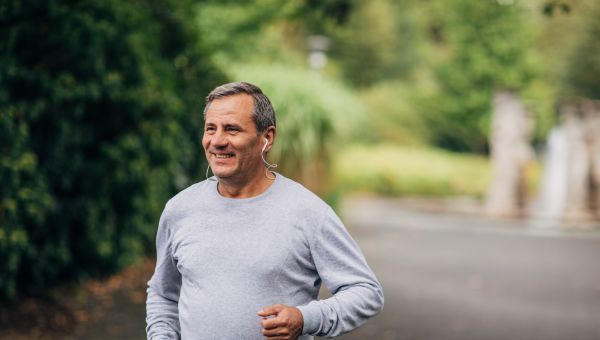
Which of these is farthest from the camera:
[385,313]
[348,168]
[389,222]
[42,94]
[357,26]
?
[357,26]

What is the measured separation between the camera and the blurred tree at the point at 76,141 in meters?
5.76

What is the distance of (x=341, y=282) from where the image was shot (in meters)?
2.22

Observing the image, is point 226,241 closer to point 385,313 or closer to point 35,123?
point 35,123

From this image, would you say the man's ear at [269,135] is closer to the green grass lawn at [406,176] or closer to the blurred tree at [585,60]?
the green grass lawn at [406,176]

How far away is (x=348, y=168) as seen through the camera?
30.0m

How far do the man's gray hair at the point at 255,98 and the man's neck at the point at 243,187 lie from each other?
0.52 ft

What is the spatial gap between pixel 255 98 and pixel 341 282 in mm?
618

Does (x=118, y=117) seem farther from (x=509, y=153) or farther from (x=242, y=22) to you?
(x=509, y=153)

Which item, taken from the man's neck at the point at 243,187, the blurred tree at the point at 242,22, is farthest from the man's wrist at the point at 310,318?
the blurred tree at the point at 242,22

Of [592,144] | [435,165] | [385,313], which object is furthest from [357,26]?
[385,313]

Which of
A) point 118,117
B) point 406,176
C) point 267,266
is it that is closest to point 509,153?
point 406,176

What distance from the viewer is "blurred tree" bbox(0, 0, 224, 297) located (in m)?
5.76

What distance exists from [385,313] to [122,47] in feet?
12.4

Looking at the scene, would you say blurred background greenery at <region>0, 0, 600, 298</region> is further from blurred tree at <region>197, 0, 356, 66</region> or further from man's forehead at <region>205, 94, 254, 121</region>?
man's forehead at <region>205, 94, 254, 121</region>
